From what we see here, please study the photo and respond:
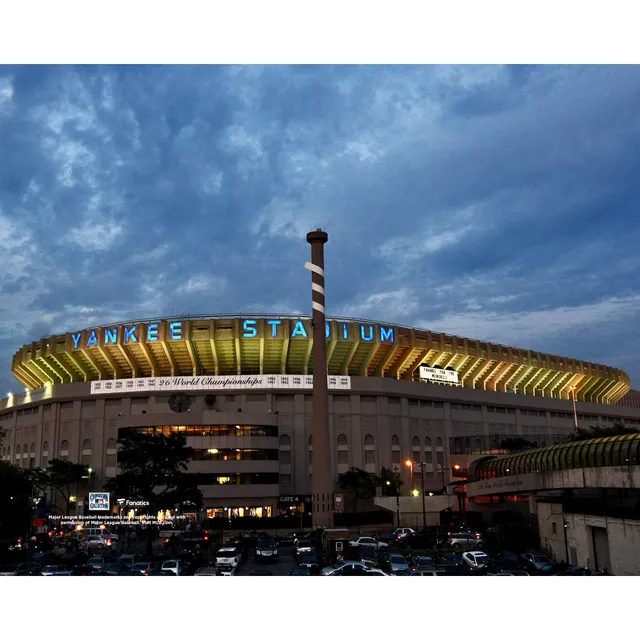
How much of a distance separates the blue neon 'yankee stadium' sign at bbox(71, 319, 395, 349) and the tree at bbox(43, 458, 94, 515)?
49.8 ft

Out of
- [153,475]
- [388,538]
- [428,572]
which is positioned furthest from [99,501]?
[428,572]

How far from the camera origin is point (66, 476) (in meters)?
86.6

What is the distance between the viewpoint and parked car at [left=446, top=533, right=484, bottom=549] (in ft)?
177

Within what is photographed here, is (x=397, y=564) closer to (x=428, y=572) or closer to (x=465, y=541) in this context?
(x=428, y=572)

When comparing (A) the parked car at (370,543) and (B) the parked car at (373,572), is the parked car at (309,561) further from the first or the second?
(A) the parked car at (370,543)

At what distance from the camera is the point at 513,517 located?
71062mm

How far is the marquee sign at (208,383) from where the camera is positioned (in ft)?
297

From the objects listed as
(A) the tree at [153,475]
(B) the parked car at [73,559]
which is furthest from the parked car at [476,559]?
(A) the tree at [153,475]

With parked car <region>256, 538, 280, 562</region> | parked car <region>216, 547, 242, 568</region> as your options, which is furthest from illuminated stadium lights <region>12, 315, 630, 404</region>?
parked car <region>216, 547, 242, 568</region>

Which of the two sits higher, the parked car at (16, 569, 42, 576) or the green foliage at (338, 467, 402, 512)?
the green foliage at (338, 467, 402, 512)

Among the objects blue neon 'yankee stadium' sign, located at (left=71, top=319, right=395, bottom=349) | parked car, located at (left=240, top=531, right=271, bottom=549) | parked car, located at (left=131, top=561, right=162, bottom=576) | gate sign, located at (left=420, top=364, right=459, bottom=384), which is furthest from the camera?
gate sign, located at (left=420, top=364, right=459, bottom=384)

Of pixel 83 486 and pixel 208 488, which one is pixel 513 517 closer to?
pixel 208 488

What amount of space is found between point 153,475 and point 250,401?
94.0 ft

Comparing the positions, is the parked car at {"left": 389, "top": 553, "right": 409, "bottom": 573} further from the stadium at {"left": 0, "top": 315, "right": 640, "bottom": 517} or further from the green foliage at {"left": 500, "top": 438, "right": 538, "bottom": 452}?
the green foliage at {"left": 500, "top": 438, "right": 538, "bottom": 452}
